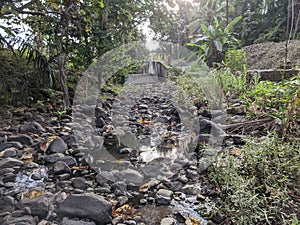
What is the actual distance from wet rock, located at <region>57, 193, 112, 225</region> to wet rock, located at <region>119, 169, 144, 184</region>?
1.73 ft

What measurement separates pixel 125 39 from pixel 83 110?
229 cm

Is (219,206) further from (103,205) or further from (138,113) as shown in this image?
(138,113)

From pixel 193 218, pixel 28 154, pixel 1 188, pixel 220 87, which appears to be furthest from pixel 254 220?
pixel 220 87

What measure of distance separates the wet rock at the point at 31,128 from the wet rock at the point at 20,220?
1891 millimetres

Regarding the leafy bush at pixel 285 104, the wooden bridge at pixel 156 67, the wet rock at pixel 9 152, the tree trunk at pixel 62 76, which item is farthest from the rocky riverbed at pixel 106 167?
the wooden bridge at pixel 156 67

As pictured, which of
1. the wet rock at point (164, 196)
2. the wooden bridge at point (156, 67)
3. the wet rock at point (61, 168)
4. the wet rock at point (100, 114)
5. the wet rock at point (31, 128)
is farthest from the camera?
the wooden bridge at point (156, 67)

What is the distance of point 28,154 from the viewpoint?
269 cm

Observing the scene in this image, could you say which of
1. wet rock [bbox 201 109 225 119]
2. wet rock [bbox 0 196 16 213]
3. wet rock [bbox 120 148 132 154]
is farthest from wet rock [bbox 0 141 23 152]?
wet rock [bbox 201 109 225 119]

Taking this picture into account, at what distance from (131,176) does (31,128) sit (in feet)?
6.02

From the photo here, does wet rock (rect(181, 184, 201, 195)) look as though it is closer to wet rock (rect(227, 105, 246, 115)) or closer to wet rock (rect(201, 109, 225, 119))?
wet rock (rect(201, 109, 225, 119))

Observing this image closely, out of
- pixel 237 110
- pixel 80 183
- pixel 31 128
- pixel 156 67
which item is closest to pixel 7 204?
pixel 80 183

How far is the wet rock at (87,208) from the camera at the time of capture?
5.28 ft

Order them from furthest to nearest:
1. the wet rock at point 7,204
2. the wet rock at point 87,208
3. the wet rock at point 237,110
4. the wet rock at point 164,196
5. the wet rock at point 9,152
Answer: the wet rock at point 237,110 → the wet rock at point 9,152 → the wet rock at point 164,196 → the wet rock at point 7,204 → the wet rock at point 87,208

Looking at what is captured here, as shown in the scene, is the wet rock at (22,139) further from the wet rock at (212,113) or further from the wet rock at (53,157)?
the wet rock at (212,113)
